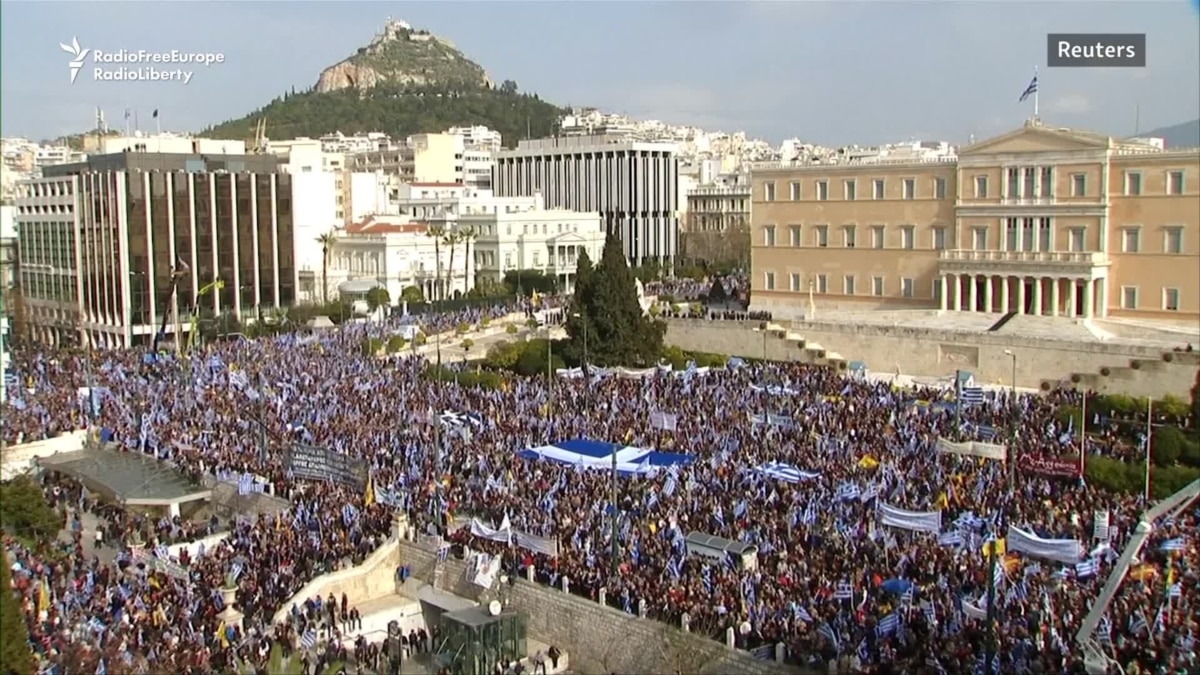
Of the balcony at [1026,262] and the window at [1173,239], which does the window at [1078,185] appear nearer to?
the balcony at [1026,262]

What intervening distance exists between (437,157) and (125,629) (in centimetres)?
9673

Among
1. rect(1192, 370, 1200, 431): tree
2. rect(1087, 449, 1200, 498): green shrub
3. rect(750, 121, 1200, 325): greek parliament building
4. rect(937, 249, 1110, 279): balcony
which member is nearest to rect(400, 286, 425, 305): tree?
rect(750, 121, 1200, 325): greek parliament building

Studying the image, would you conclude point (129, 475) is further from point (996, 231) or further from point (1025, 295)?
point (996, 231)

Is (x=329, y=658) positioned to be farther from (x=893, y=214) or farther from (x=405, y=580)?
(x=893, y=214)

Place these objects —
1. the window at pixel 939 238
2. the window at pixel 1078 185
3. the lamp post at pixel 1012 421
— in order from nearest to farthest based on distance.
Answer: the lamp post at pixel 1012 421 → the window at pixel 1078 185 → the window at pixel 939 238

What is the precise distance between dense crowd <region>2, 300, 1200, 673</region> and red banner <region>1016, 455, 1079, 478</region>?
220 mm

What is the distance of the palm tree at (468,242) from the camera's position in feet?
231

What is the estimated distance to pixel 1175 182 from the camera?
1639 inches

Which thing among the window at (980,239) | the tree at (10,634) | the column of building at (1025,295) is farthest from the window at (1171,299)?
the tree at (10,634)

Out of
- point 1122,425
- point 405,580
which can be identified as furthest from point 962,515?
point 1122,425

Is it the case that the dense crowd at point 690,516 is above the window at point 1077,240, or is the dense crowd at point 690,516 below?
below

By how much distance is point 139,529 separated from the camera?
26797 millimetres

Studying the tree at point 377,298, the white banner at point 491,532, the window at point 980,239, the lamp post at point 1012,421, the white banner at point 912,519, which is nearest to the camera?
the white banner at point 912,519

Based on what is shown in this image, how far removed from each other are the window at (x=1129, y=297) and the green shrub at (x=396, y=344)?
27.9m
